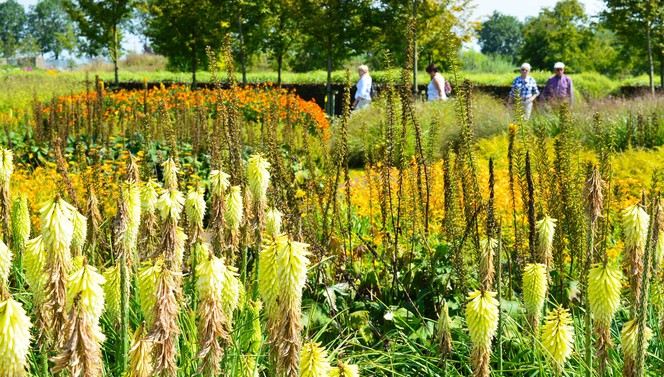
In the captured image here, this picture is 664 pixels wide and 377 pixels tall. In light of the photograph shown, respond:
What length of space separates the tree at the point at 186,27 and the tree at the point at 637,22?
1347 centimetres

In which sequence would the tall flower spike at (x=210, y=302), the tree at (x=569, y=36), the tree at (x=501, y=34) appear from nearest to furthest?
the tall flower spike at (x=210, y=302) < the tree at (x=569, y=36) < the tree at (x=501, y=34)

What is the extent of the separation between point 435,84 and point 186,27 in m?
13.5

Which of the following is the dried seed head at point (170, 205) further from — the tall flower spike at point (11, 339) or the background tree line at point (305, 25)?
the background tree line at point (305, 25)

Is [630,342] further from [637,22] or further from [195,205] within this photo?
[637,22]

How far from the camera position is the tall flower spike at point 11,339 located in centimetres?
134

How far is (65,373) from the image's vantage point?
6.94 feet

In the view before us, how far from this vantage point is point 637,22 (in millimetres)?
25297

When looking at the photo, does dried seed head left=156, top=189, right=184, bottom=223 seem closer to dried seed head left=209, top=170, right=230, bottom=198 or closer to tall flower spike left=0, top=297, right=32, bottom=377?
dried seed head left=209, top=170, right=230, bottom=198

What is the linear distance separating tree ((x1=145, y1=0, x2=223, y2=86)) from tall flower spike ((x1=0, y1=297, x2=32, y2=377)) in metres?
22.2

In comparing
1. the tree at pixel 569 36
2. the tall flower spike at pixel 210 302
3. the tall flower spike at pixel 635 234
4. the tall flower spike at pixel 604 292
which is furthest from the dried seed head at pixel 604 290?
the tree at pixel 569 36

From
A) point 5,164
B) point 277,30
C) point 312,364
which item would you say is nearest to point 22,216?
point 5,164

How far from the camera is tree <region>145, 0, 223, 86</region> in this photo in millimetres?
23781

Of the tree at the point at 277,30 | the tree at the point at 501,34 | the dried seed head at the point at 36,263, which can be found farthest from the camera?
the tree at the point at 501,34

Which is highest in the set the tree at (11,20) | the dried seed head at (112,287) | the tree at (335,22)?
the tree at (11,20)
